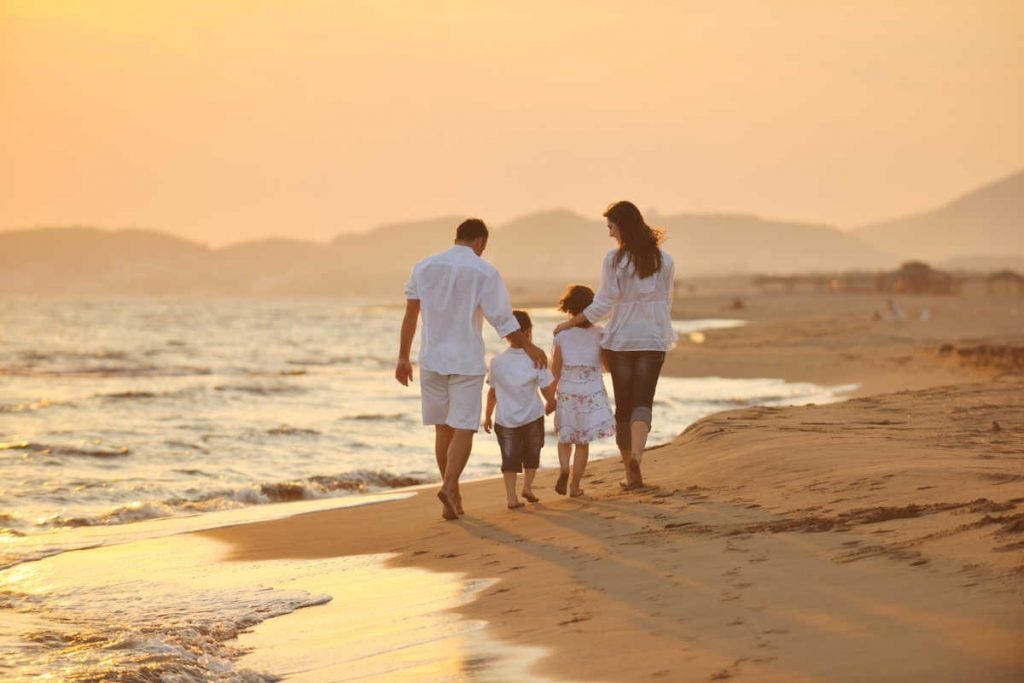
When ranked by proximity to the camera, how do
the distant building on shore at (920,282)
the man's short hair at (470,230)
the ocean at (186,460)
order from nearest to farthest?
the ocean at (186,460)
the man's short hair at (470,230)
the distant building on shore at (920,282)

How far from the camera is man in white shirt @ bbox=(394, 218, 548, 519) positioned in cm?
766

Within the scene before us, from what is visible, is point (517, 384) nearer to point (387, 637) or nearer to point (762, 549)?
point (762, 549)

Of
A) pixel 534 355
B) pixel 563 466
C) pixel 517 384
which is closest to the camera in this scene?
pixel 534 355

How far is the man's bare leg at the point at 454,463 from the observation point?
25.9 feet

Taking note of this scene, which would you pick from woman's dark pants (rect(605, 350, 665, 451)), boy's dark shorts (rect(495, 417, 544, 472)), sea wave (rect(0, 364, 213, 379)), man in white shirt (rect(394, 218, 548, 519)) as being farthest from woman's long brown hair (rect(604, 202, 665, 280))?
sea wave (rect(0, 364, 213, 379))

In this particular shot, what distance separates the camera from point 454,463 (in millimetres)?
7980

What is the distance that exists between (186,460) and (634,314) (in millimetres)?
7252

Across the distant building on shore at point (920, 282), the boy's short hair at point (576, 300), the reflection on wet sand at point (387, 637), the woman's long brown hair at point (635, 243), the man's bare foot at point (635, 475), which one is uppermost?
the distant building on shore at point (920, 282)

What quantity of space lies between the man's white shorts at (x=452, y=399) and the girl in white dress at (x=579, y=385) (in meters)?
0.66

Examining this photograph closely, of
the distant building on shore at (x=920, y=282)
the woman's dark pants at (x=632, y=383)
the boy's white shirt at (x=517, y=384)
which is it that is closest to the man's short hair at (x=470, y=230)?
the boy's white shirt at (x=517, y=384)

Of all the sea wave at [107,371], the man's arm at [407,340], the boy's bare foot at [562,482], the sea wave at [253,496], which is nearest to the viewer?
the man's arm at [407,340]

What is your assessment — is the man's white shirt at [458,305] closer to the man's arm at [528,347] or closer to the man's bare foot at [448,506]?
the man's arm at [528,347]

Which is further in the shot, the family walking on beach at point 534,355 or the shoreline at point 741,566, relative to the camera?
the family walking on beach at point 534,355

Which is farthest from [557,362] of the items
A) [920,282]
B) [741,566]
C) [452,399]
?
[920,282]
